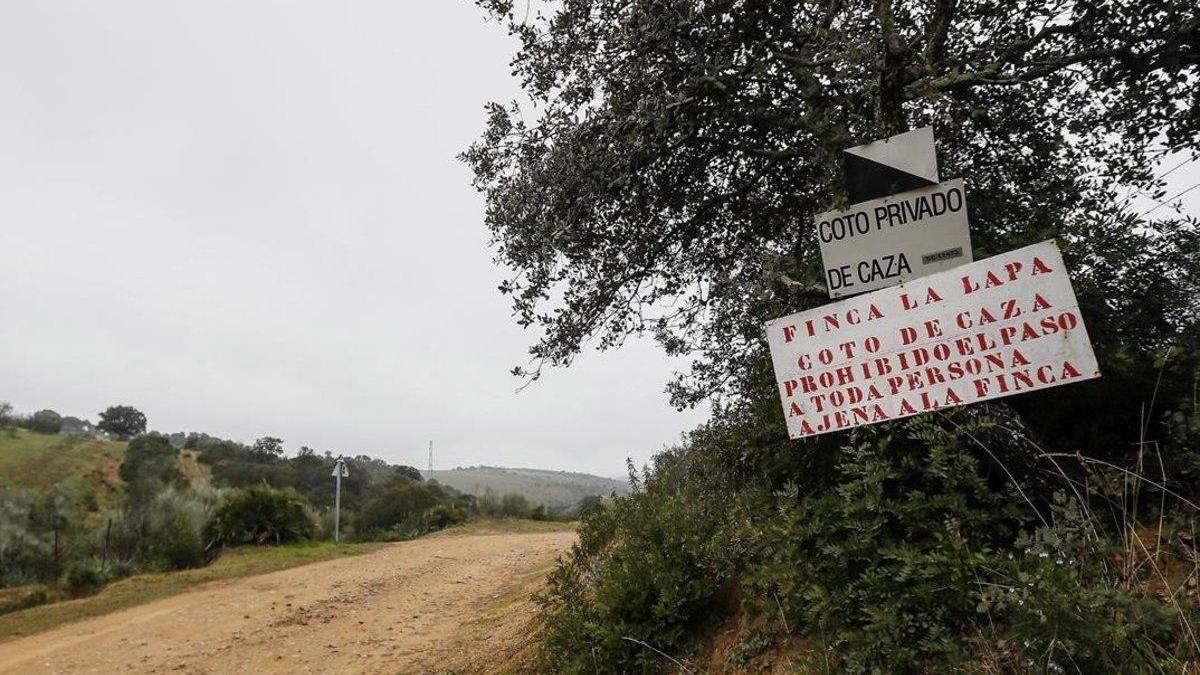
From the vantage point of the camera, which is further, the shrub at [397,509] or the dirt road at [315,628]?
the shrub at [397,509]

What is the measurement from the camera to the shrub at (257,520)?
17.8 meters

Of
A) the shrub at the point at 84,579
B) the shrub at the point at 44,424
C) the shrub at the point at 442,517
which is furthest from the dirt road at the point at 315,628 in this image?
the shrub at the point at 44,424

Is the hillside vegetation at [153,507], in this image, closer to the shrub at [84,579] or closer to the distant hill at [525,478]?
the shrub at [84,579]

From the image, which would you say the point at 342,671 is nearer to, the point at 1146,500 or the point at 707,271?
the point at 707,271

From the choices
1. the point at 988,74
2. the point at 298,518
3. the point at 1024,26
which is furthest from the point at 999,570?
the point at 298,518

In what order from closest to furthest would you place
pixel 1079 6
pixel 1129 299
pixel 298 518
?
1. pixel 1129 299
2. pixel 1079 6
3. pixel 298 518

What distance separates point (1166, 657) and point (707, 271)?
4.41 meters

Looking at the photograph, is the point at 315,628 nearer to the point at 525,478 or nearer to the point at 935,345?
the point at 935,345

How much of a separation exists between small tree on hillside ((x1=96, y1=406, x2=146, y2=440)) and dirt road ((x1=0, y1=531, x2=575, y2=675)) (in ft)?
214

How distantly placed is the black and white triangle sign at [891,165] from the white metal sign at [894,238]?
0.06 meters

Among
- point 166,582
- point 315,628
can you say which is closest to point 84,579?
point 166,582

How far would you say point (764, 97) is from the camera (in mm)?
4945

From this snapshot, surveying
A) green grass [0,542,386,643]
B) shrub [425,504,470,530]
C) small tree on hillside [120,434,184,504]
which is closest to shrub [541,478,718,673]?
green grass [0,542,386,643]

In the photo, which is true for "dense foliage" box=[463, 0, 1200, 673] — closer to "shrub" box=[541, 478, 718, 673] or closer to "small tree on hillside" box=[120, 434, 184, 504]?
"shrub" box=[541, 478, 718, 673]
